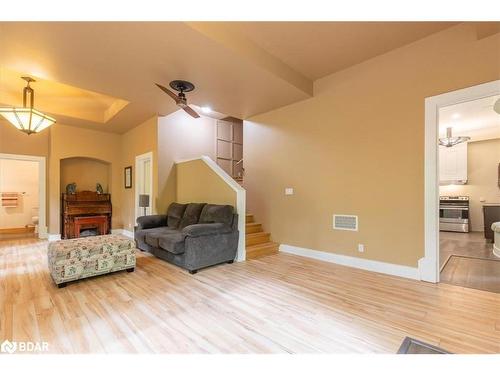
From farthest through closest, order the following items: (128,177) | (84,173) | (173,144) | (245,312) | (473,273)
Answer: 1. (84,173)
2. (128,177)
3. (173,144)
4. (473,273)
5. (245,312)

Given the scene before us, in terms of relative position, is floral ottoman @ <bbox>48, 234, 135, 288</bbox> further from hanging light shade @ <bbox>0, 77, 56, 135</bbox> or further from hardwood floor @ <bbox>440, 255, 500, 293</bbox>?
hardwood floor @ <bbox>440, 255, 500, 293</bbox>

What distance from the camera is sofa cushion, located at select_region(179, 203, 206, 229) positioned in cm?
440

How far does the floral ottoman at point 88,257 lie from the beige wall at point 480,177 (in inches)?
356

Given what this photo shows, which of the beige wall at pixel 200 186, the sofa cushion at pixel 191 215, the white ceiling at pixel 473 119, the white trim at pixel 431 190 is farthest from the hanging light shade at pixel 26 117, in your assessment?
the white ceiling at pixel 473 119

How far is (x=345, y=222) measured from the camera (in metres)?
3.83

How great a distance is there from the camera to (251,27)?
2.84 m

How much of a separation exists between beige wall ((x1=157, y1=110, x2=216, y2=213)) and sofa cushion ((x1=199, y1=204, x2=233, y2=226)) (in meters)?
1.71

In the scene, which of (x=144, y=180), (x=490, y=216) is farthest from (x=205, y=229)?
(x=490, y=216)

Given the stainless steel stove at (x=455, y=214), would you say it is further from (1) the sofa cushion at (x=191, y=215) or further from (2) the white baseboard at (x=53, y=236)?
(2) the white baseboard at (x=53, y=236)

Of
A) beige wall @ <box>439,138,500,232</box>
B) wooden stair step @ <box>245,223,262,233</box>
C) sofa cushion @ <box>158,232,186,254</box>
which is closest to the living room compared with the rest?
sofa cushion @ <box>158,232,186,254</box>

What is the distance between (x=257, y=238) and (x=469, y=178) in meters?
6.98

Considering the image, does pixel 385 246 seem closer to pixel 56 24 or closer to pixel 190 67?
pixel 190 67

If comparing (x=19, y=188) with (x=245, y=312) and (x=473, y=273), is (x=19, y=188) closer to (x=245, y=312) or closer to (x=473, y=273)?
(x=245, y=312)
